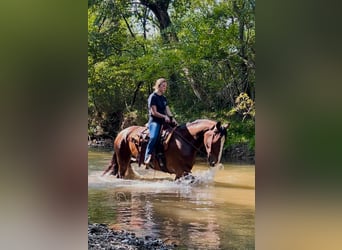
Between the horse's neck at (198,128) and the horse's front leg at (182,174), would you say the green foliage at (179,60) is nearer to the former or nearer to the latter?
the horse's neck at (198,128)

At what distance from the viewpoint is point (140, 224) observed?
7.91 feet

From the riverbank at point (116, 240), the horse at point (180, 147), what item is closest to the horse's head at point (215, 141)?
the horse at point (180, 147)

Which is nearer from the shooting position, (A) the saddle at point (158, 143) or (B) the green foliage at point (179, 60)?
(B) the green foliage at point (179, 60)

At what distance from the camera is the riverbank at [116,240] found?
2.37 meters

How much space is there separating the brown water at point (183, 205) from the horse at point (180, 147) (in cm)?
5

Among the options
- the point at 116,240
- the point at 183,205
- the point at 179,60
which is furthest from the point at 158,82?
the point at 116,240

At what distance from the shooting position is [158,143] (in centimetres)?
246

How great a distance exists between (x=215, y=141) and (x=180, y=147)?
0.74ft

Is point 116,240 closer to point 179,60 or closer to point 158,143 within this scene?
point 158,143

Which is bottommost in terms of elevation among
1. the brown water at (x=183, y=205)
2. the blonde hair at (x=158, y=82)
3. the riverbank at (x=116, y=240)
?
the riverbank at (x=116, y=240)

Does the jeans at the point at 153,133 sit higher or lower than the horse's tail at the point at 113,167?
higher

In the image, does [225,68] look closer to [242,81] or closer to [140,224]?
[242,81]
